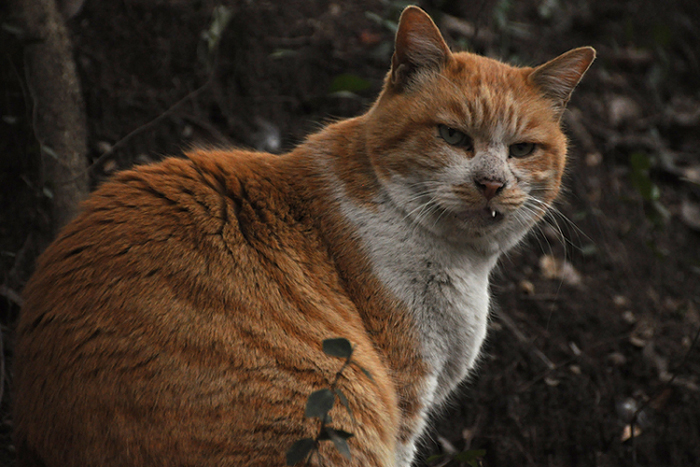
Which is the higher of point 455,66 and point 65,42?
point 65,42

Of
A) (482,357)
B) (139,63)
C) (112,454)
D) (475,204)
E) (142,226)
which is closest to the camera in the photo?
(112,454)

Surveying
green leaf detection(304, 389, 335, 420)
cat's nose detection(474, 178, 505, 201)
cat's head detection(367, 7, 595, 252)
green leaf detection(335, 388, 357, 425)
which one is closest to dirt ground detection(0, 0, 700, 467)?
cat's head detection(367, 7, 595, 252)

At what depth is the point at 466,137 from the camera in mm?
2451

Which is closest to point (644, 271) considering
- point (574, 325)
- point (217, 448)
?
point (574, 325)

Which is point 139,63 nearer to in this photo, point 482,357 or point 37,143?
point 37,143

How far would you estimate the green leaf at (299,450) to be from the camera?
178 centimetres

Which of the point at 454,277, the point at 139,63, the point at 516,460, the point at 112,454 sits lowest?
the point at 516,460

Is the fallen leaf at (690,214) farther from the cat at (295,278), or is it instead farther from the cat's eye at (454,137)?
the cat's eye at (454,137)

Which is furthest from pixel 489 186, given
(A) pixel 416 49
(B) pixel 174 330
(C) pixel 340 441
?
(B) pixel 174 330

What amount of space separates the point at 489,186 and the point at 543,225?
7.62ft

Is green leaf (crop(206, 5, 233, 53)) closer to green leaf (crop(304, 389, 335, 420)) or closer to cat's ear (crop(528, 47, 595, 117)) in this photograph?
cat's ear (crop(528, 47, 595, 117))

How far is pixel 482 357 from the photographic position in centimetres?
368

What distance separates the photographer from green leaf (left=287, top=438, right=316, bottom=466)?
70.1 inches

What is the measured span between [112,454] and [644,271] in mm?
4056
